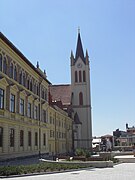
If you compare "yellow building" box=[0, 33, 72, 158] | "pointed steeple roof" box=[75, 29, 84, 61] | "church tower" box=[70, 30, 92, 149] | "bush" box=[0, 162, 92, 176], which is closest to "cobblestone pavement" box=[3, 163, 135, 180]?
"bush" box=[0, 162, 92, 176]

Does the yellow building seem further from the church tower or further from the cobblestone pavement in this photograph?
the church tower

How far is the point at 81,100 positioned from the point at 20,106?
49.2 metres

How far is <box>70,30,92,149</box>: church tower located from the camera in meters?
78.4

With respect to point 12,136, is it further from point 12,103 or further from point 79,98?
point 79,98

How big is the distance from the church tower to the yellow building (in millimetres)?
31975

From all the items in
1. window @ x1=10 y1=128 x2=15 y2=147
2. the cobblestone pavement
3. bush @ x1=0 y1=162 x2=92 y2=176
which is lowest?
the cobblestone pavement

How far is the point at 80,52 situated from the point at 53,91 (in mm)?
13945

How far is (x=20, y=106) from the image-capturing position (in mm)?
32938

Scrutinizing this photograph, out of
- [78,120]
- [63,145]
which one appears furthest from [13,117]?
[78,120]

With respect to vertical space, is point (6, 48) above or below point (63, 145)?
above

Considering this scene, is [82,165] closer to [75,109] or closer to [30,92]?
[30,92]

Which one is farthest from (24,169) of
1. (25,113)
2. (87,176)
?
(25,113)

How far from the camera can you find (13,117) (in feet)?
98.9

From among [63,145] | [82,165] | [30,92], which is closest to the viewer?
[82,165]
